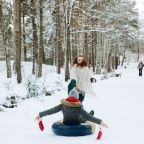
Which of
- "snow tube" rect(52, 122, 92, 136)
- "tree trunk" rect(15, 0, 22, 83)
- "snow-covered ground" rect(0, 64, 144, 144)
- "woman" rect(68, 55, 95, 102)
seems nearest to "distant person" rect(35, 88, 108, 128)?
"snow tube" rect(52, 122, 92, 136)

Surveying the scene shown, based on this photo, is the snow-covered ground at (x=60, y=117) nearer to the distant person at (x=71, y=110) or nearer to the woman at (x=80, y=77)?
the distant person at (x=71, y=110)

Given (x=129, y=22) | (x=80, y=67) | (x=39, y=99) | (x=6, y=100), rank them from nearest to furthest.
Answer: (x=80, y=67) < (x=6, y=100) < (x=39, y=99) < (x=129, y=22)

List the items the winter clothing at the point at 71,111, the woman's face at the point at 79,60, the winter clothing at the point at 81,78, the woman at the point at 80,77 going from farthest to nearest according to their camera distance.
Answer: the winter clothing at the point at 81,78 → the woman at the point at 80,77 → the woman's face at the point at 79,60 → the winter clothing at the point at 71,111

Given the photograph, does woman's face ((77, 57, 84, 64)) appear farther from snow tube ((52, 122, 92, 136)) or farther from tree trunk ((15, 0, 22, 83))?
tree trunk ((15, 0, 22, 83))

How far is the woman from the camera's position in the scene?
12180 millimetres

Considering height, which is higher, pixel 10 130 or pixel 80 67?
pixel 80 67

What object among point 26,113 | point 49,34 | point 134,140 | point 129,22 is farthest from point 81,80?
point 129,22

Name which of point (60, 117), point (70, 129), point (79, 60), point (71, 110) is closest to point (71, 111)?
point (71, 110)

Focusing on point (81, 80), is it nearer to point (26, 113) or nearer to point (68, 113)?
point (26, 113)

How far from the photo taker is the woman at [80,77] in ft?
40.0

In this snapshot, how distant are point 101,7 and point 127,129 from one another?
37.0 m

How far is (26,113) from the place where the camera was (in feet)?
42.1

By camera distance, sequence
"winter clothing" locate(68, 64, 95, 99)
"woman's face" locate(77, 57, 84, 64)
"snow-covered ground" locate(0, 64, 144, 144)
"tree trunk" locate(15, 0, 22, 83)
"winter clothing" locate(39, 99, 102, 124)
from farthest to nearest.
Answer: "tree trunk" locate(15, 0, 22, 83)
"winter clothing" locate(68, 64, 95, 99)
"woman's face" locate(77, 57, 84, 64)
"winter clothing" locate(39, 99, 102, 124)
"snow-covered ground" locate(0, 64, 144, 144)

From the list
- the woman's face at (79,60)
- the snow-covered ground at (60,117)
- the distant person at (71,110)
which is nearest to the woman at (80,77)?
the woman's face at (79,60)
